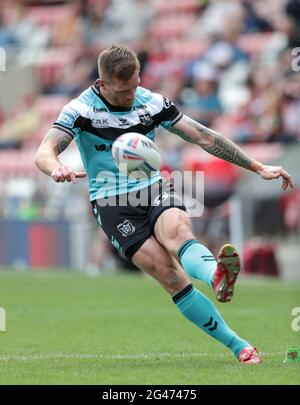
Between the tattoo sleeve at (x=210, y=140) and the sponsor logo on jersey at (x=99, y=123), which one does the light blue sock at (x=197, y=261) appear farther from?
the sponsor logo on jersey at (x=99, y=123)

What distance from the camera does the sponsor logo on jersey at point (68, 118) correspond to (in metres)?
7.64

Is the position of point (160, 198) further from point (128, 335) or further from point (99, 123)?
point (128, 335)

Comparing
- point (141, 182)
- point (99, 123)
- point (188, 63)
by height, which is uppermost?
point (188, 63)

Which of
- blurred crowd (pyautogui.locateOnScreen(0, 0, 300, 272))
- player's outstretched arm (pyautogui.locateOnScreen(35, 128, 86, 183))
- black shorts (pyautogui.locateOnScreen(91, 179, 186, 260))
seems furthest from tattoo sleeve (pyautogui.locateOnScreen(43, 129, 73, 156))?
blurred crowd (pyautogui.locateOnScreen(0, 0, 300, 272))

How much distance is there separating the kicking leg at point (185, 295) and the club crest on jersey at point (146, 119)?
845 millimetres

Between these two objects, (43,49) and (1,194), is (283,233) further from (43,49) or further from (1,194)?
(43,49)

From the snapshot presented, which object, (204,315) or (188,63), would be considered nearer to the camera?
(204,315)

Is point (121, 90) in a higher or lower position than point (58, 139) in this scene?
higher

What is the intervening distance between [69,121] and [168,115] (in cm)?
76

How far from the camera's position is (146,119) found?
7.87 metres

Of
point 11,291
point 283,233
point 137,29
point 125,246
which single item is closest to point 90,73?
point 137,29

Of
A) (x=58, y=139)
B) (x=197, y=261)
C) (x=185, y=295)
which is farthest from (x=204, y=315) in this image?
(x=58, y=139)

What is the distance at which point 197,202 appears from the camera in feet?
59.0

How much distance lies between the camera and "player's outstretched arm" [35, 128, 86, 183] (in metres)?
6.96
